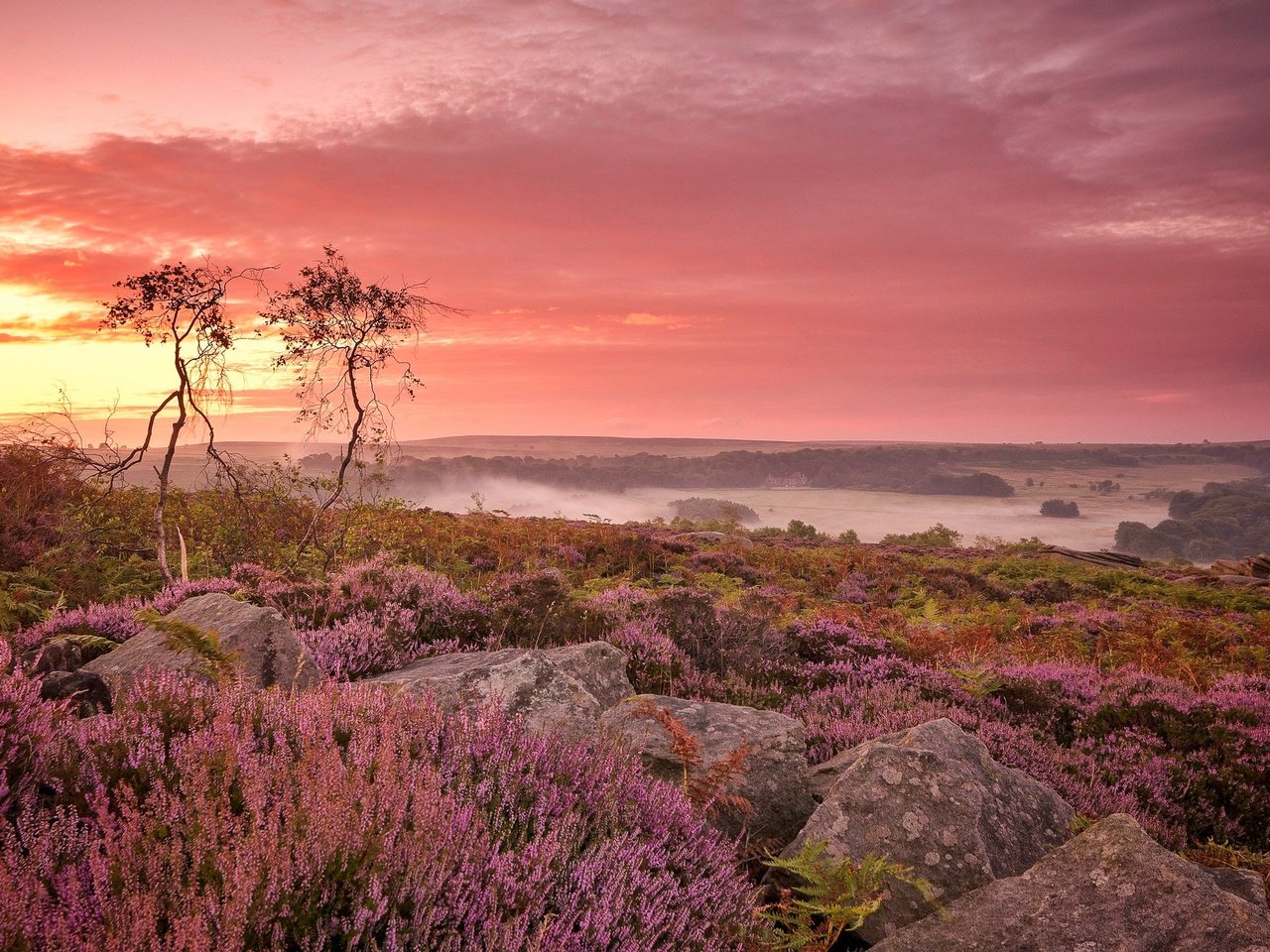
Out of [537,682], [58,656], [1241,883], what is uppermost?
[58,656]

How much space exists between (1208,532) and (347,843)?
397 feet

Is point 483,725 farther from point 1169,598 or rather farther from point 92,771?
point 1169,598

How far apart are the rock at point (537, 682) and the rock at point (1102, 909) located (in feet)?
7.77

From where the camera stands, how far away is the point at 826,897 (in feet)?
11.2

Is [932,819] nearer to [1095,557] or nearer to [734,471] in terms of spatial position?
[1095,557]

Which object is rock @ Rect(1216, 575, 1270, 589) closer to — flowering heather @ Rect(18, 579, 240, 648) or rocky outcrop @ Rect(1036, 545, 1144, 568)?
rocky outcrop @ Rect(1036, 545, 1144, 568)

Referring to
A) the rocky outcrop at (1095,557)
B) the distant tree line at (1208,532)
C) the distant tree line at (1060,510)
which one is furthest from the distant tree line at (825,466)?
the rocky outcrop at (1095,557)

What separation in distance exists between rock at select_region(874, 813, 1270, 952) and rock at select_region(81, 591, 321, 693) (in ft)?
13.2

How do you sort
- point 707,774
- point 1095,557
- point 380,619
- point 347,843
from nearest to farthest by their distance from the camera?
point 347,843 < point 707,774 < point 380,619 < point 1095,557

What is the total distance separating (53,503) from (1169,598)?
1114 inches

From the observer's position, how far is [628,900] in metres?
2.41

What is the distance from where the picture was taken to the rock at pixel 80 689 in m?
4.11

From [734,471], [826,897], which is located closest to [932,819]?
[826,897]

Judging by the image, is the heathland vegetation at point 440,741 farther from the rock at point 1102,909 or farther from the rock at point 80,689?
the rock at point 1102,909
